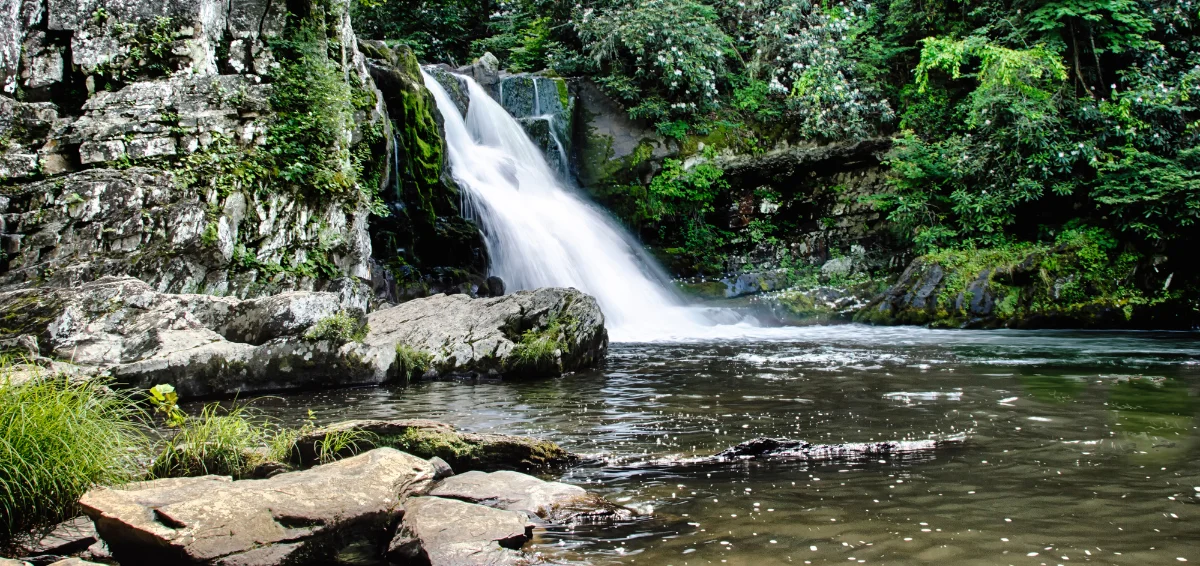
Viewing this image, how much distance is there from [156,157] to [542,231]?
7920mm

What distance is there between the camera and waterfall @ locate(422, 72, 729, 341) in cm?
1582

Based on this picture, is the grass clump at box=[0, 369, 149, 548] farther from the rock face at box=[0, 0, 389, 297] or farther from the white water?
the white water

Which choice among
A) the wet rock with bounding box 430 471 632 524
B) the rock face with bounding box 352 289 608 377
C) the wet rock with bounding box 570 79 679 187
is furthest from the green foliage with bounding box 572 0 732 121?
the wet rock with bounding box 430 471 632 524

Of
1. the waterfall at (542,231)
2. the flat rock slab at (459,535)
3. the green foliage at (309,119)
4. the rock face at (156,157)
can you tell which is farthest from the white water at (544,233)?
the flat rock slab at (459,535)

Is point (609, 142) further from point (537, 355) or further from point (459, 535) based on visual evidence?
point (459, 535)

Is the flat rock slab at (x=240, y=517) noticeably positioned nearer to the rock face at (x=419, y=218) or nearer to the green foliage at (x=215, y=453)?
the green foliage at (x=215, y=453)

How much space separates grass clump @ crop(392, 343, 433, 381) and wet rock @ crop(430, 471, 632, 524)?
16.3 feet

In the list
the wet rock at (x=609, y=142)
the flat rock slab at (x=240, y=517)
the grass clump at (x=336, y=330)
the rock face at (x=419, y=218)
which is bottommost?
the flat rock slab at (x=240, y=517)

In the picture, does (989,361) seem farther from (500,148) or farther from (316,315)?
(500,148)

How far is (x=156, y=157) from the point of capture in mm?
10211

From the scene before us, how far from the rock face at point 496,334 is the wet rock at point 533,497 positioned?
16.6 feet

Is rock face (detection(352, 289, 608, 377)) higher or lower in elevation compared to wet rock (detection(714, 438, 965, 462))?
higher

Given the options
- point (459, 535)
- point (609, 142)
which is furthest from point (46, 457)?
point (609, 142)

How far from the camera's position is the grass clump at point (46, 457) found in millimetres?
3633
